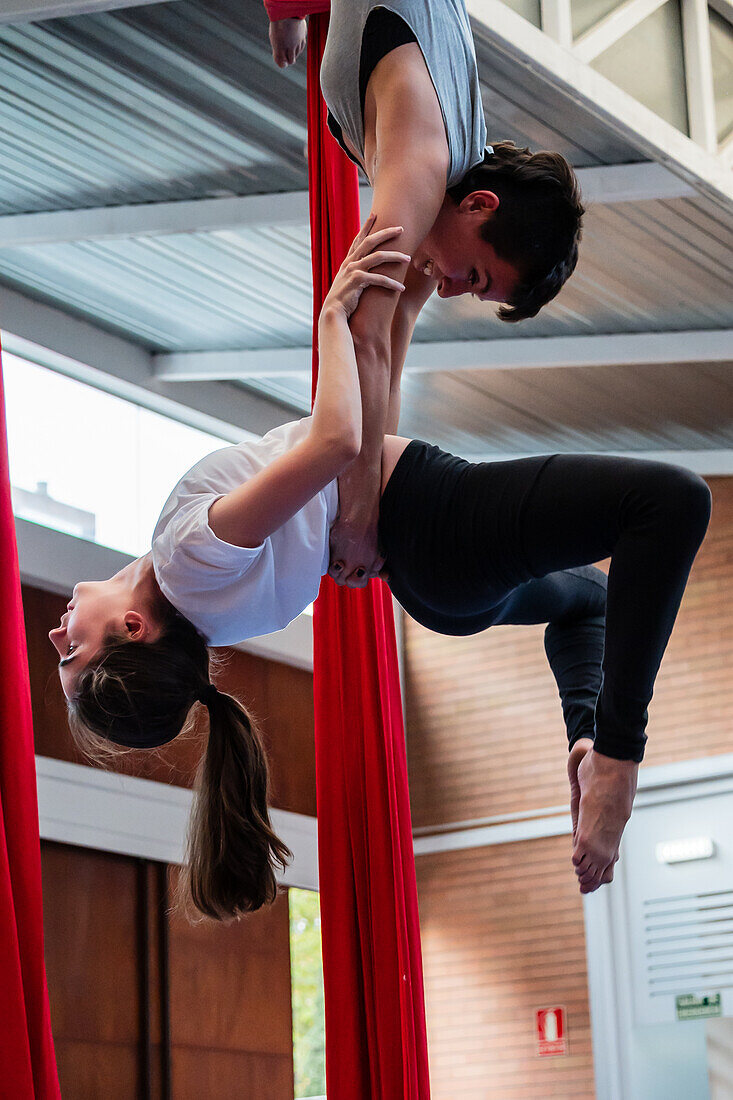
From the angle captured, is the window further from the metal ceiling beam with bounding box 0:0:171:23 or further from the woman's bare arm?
the woman's bare arm

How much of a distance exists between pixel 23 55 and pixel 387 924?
299 cm

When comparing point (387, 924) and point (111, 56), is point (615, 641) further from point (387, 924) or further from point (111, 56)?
point (111, 56)

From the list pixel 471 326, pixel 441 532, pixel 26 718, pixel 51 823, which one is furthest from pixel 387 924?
pixel 471 326

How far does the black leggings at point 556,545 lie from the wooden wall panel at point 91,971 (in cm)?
354

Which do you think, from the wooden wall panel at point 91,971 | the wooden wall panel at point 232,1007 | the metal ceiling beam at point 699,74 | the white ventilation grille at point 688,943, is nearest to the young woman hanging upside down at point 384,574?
the metal ceiling beam at point 699,74

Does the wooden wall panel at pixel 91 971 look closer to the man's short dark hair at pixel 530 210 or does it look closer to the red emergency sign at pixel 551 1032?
the red emergency sign at pixel 551 1032

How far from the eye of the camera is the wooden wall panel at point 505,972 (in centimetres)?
675

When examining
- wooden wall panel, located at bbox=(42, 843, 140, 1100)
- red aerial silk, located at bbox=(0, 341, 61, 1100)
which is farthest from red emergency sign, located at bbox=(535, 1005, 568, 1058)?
red aerial silk, located at bbox=(0, 341, 61, 1100)

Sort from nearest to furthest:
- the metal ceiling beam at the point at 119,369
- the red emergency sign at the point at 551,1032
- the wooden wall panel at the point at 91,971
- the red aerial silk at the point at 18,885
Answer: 1. the red aerial silk at the point at 18,885
2. the wooden wall panel at the point at 91,971
3. the metal ceiling beam at the point at 119,369
4. the red emergency sign at the point at 551,1032

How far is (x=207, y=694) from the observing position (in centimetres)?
252

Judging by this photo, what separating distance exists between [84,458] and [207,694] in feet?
12.5

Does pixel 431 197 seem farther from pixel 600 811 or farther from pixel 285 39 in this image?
pixel 600 811

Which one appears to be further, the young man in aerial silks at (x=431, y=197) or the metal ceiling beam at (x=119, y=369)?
the metal ceiling beam at (x=119, y=369)

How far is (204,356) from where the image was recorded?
662cm
